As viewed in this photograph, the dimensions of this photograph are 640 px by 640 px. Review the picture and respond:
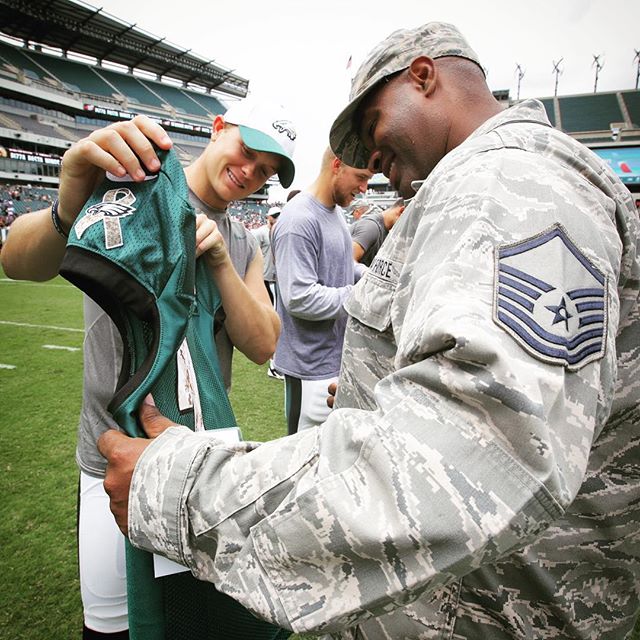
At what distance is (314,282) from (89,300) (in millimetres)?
1417

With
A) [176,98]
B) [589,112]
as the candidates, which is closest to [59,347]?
[589,112]

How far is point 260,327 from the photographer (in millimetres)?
1628

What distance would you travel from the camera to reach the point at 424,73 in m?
1.17

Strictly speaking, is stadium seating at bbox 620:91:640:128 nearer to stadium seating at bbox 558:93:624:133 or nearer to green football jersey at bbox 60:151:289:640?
stadium seating at bbox 558:93:624:133

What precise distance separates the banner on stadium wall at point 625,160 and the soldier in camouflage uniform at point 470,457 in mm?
35336

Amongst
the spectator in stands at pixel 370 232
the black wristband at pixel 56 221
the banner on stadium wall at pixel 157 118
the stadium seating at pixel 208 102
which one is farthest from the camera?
the stadium seating at pixel 208 102

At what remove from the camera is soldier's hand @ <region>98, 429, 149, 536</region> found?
2.65ft

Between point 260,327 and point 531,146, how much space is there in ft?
3.46

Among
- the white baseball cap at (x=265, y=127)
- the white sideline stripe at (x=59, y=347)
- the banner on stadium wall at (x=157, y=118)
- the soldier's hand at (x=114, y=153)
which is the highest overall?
the banner on stadium wall at (x=157, y=118)

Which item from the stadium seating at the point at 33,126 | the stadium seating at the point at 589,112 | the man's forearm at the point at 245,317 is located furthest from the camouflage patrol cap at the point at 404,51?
the stadium seating at the point at 33,126

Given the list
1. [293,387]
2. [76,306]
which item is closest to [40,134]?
[76,306]

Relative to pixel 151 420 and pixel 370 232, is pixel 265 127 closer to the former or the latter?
pixel 151 420

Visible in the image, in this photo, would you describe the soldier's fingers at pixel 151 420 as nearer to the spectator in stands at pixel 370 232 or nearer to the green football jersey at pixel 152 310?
the green football jersey at pixel 152 310

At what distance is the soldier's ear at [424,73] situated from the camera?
1161mm
